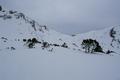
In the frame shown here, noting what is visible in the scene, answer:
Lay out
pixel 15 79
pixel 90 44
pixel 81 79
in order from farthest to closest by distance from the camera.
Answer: pixel 90 44, pixel 81 79, pixel 15 79

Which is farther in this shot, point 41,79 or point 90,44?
point 90,44

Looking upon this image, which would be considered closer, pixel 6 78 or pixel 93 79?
pixel 6 78

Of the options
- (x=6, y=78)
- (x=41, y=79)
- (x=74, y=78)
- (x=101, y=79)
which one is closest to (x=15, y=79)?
(x=6, y=78)

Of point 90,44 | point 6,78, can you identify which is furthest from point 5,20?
point 6,78

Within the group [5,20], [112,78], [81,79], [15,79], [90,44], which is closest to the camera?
[15,79]

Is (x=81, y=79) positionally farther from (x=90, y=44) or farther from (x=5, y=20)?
(x=5, y=20)

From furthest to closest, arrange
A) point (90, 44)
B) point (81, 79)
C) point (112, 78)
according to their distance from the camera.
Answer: point (90, 44), point (112, 78), point (81, 79)

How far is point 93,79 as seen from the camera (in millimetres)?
14969

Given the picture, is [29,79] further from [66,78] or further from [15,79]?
[66,78]

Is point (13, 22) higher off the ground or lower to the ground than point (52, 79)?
higher

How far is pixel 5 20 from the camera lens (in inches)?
7771

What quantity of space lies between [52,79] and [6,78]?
501 cm

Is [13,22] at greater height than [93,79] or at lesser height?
greater

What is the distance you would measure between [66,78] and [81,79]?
1.77 meters
